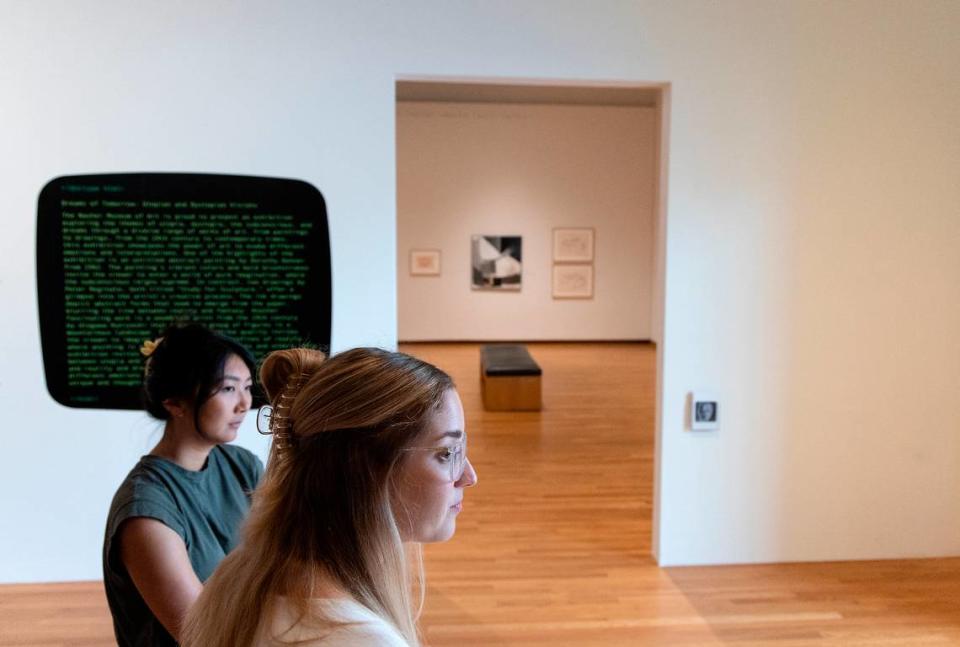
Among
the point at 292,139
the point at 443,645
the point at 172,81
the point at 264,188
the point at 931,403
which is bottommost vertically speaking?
the point at 443,645

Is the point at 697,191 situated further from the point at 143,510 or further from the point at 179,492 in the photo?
the point at 143,510

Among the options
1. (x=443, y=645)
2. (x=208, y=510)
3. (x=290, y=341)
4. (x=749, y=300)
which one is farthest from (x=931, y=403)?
(x=208, y=510)

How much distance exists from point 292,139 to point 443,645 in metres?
2.73

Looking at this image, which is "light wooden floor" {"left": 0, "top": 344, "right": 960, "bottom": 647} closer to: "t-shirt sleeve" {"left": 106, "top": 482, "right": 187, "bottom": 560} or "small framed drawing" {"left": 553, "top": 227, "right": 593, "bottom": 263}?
"t-shirt sleeve" {"left": 106, "top": 482, "right": 187, "bottom": 560}

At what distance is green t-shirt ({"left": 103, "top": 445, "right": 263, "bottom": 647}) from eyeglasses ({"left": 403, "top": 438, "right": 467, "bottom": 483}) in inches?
31.5

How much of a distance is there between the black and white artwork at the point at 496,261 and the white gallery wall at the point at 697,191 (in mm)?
10603

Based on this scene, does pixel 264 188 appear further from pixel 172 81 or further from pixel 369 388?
pixel 369 388

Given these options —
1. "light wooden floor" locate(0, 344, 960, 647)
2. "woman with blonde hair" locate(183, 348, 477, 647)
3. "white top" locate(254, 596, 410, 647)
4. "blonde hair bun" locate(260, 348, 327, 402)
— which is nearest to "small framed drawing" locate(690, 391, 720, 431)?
"light wooden floor" locate(0, 344, 960, 647)

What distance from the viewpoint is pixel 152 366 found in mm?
2170

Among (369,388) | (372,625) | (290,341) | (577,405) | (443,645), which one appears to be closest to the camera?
(372,625)

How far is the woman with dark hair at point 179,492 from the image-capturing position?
6.08ft

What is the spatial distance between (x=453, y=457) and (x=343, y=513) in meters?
0.20

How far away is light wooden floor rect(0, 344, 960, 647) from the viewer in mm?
3826

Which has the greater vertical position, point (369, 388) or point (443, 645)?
point (369, 388)
